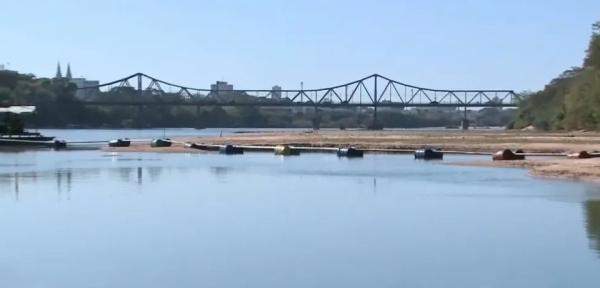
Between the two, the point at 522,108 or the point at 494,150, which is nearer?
the point at 494,150

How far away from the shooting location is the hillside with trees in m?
88.2

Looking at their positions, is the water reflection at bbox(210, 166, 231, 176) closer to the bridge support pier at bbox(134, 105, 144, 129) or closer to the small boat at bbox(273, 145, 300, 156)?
the small boat at bbox(273, 145, 300, 156)

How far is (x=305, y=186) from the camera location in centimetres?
4234

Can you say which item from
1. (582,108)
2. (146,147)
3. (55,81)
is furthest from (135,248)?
(55,81)

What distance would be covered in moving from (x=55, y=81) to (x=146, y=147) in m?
94.4

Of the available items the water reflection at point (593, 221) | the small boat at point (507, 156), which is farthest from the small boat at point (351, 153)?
the water reflection at point (593, 221)

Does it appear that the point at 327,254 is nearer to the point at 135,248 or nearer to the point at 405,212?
the point at 135,248

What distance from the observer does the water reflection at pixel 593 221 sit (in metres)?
24.2

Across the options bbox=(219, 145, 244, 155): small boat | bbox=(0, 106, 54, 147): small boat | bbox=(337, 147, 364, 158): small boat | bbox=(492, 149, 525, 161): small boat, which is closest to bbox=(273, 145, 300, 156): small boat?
bbox=(219, 145, 244, 155): small boat

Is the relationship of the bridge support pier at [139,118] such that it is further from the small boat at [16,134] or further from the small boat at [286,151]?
the small boat at [286,151]

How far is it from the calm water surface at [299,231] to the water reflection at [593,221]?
0.26ft

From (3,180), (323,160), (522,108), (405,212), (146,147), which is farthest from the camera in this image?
(522,108)

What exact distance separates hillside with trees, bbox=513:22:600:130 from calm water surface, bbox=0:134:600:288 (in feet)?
140

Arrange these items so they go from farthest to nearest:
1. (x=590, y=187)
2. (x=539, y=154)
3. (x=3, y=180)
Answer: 1. (x=539, y=154)
2. (x=3, y=180)
3. (x=590, y=187)
